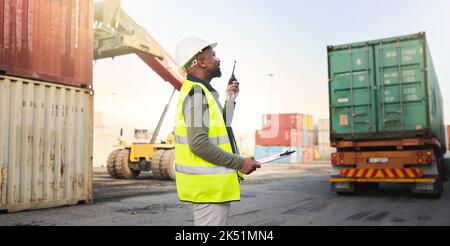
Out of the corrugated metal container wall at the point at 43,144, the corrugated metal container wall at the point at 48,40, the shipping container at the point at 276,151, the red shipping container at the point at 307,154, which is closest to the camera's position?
the corrugated metal container wall at the point at 43,144

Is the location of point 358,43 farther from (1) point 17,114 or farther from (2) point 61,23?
(1) point 17,114

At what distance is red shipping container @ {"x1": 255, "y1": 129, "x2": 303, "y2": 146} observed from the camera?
42.1 meters

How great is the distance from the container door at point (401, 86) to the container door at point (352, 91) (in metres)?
0.21

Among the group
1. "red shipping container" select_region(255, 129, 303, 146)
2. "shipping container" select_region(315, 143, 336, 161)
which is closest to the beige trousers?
"red shipping container" select_region(255, 129, 303, 146)

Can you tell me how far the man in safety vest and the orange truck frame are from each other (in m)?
7.95

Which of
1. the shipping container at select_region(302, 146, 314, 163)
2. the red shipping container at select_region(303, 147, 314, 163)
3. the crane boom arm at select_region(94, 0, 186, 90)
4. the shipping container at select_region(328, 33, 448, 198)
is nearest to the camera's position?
the shipping container at select_region(328, 33, 448, 198)

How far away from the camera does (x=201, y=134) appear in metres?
2.47

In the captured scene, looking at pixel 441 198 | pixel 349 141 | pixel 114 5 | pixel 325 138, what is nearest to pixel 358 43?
pixel 349 141

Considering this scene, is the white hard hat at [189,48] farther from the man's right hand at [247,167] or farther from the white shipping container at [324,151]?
the white shipping container at [324,151]

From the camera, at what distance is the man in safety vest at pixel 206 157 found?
250cm

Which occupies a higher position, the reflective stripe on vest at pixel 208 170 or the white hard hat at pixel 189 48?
the white hard hat at pixel 189 48

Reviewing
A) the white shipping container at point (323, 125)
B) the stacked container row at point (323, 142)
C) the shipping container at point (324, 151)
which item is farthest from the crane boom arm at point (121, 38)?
the shipping container at point (324, 151)

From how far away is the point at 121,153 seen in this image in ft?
55.5

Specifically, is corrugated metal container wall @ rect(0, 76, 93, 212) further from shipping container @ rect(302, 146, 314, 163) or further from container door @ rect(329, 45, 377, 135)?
shipping container @ rect(302, 146, 314, 163)
